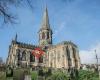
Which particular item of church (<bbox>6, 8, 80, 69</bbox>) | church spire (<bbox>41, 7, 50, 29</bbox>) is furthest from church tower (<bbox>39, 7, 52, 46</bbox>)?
church (<bbox>6, 8, 80, 69</bbox>)

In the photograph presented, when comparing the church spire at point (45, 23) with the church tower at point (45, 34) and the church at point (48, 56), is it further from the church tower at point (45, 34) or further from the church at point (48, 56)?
the church at point (48, 56)

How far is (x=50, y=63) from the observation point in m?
65.9

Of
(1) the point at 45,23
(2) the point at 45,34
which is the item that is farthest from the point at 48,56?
(1) the point at 45,23

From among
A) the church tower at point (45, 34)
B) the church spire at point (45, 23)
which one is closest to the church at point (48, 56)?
the church tower at point (45, 34)

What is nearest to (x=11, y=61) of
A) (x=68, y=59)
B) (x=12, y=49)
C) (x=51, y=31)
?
(x=12, y=49)

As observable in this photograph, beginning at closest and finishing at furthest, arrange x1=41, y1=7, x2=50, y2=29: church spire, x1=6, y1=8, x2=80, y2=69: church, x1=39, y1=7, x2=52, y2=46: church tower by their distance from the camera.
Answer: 1. x1=6, y1=8, x2=80, y2=69: church
2. x1=39, y1=7, x2=52, y2=46: church tower
3. x1=41, y1=7, x2=50, y2=29: church spire

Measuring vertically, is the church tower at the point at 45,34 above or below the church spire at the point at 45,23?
below

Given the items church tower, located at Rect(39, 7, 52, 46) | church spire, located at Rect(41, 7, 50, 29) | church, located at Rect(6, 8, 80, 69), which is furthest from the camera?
church spire, located at Rect(41, 7, 50, 29)

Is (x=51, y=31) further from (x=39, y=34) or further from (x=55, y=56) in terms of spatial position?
(x=55, y=56)

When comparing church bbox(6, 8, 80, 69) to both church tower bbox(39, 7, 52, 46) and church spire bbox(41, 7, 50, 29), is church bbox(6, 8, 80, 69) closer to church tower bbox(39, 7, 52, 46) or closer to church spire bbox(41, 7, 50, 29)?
church tower bbox(39, 7, 52, 46)

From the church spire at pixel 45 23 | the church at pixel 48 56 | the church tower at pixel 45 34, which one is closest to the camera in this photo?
the church at pixel 48 56

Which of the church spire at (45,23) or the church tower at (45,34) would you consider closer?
the church tower at (45,34)

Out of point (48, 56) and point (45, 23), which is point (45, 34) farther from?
point (48, 56)

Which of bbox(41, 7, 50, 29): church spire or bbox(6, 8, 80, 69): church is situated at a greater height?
bbox(41, 7, 50, 29): church spire
